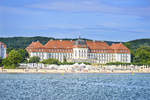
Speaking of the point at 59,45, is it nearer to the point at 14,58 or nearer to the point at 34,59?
the point at 34,59

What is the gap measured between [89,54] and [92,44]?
12.1 feet

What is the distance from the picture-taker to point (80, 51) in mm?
138000

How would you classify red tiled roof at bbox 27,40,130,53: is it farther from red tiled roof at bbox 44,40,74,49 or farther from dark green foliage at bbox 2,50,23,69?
dark green foliage at bbox 2,50,23,69

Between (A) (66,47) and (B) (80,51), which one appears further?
(A) (66,47)

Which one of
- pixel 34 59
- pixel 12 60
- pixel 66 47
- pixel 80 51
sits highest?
pixel 66 47

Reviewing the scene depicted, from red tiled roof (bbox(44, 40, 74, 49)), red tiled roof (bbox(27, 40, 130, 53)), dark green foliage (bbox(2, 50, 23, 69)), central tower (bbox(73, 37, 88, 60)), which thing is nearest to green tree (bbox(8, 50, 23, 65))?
dark green foliage (bbox(2, 50, 23, 69))

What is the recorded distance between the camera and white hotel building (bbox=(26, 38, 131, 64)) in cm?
13738

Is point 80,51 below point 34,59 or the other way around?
the other way around

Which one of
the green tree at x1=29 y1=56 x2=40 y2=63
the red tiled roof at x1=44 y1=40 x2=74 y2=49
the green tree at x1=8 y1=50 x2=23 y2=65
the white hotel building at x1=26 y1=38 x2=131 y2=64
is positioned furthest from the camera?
the red tiled roof at x1=44 y1=40 x2=74 y2=49

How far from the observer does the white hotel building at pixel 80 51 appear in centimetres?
13738

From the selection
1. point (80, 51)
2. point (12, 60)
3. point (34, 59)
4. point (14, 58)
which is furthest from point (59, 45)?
point (12, 60)

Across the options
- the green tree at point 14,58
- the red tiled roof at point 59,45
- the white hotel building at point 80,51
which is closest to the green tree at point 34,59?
the white hotel building at point 80,51

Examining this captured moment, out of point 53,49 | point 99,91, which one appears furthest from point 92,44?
point 99,91

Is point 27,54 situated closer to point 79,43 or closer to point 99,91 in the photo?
point 79,43
